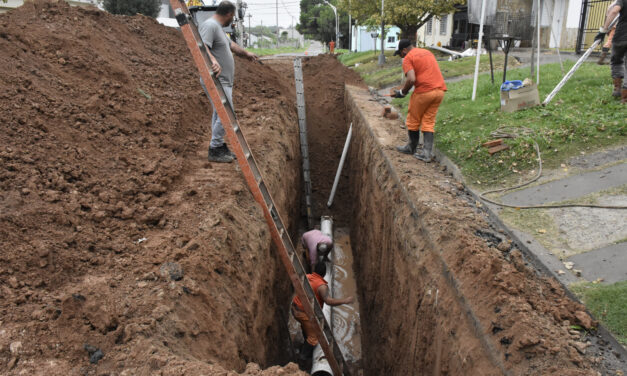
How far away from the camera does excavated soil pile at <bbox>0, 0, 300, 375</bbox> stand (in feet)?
9.57

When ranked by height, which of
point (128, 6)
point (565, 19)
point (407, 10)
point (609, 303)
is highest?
point (128, 6)

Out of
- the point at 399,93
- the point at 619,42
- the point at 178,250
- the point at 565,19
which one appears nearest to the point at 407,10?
the point at 565,19

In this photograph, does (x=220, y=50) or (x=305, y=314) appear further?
(x=305, y=314)

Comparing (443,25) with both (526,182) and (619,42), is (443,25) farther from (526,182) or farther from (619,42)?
(526,182)

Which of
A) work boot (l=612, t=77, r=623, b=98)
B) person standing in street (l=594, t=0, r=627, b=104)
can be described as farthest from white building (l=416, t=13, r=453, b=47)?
work boot (l=612, t=77, r=623, b=98)

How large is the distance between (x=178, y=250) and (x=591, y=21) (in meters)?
18.1

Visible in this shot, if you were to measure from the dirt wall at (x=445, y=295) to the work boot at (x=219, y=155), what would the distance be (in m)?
2.35

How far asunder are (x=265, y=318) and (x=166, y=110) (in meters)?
4.28

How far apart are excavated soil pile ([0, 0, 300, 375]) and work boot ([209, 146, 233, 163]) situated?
0.34ft

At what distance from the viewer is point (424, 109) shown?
254 inches

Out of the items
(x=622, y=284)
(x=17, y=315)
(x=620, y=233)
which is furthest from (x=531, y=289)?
(x=17, y=315)

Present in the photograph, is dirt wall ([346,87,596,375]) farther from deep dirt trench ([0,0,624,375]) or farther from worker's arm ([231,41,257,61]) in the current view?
worker's arm ([231,41,257,61])

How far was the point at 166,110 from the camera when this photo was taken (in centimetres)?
752

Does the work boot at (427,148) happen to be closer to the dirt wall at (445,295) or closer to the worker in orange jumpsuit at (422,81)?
the worker in orange jumpsuit at (422,81)
